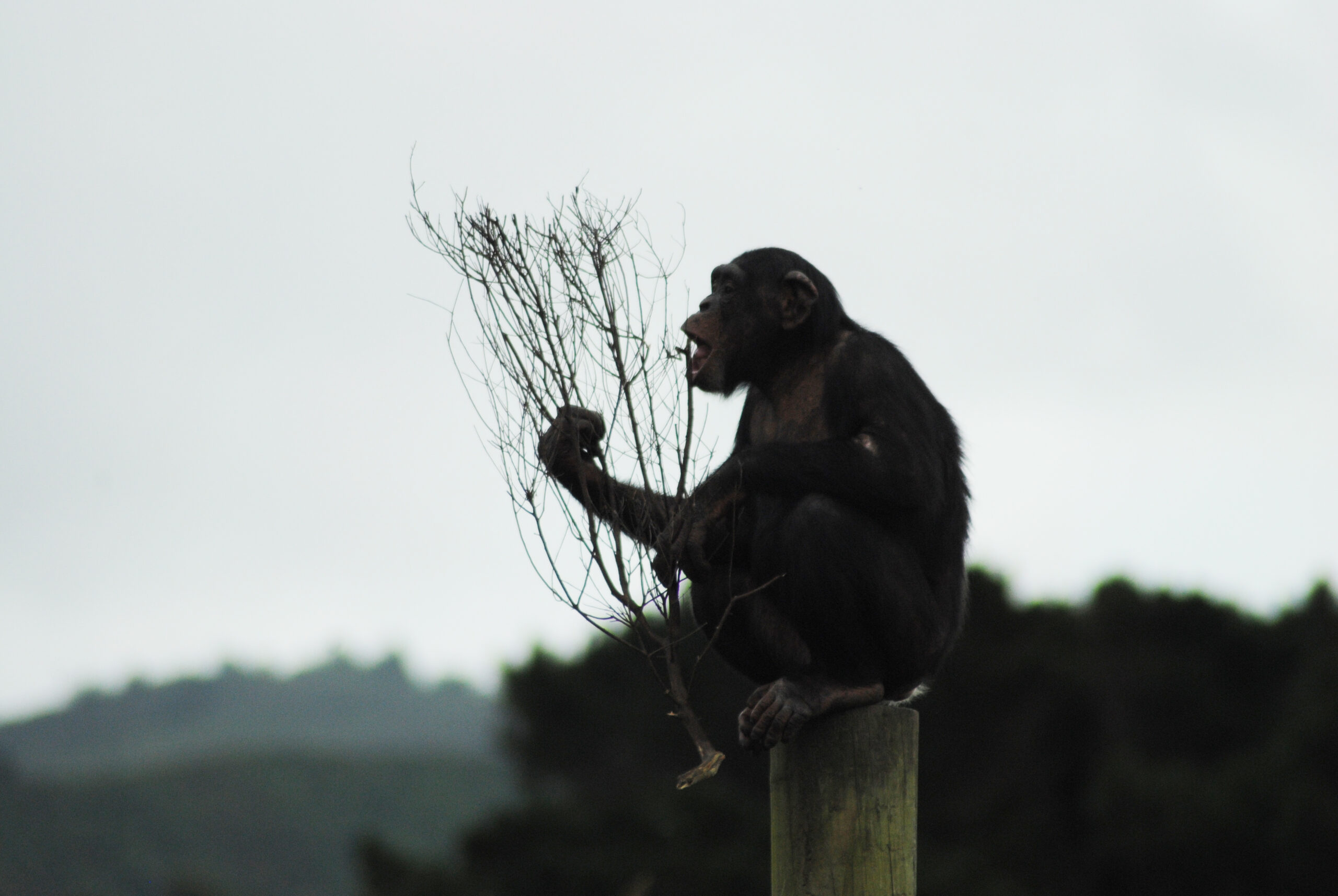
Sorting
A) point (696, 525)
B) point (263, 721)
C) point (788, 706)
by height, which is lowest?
point (788, 706)

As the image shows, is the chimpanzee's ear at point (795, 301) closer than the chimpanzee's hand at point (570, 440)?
No

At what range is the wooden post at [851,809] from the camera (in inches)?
193

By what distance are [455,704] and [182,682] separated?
3237cm

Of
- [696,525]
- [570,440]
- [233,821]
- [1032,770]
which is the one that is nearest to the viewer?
[570,440]

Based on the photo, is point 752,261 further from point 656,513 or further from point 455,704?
point 455,704

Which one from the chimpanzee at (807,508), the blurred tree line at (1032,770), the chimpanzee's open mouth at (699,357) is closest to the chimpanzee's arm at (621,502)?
the chimpanzee at (807,508)

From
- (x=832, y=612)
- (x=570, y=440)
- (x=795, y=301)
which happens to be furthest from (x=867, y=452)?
(x=570, y=440)

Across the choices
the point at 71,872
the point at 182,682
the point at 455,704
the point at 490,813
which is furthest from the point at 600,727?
the point at 455,704

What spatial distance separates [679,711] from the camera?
4812 millimetres

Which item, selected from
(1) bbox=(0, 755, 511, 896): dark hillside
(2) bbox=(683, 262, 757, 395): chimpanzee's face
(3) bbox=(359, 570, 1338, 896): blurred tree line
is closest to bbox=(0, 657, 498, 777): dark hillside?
(1) bbox=(0, 755, 511, 896): dark hillside

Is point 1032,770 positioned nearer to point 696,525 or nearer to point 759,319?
point 759,319

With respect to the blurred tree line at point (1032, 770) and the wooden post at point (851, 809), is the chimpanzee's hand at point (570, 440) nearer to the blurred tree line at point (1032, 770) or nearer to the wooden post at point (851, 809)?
the wooden post at point (851, 809)

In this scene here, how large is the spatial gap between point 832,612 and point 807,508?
367 millimetres

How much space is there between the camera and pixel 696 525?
5.21 meters
